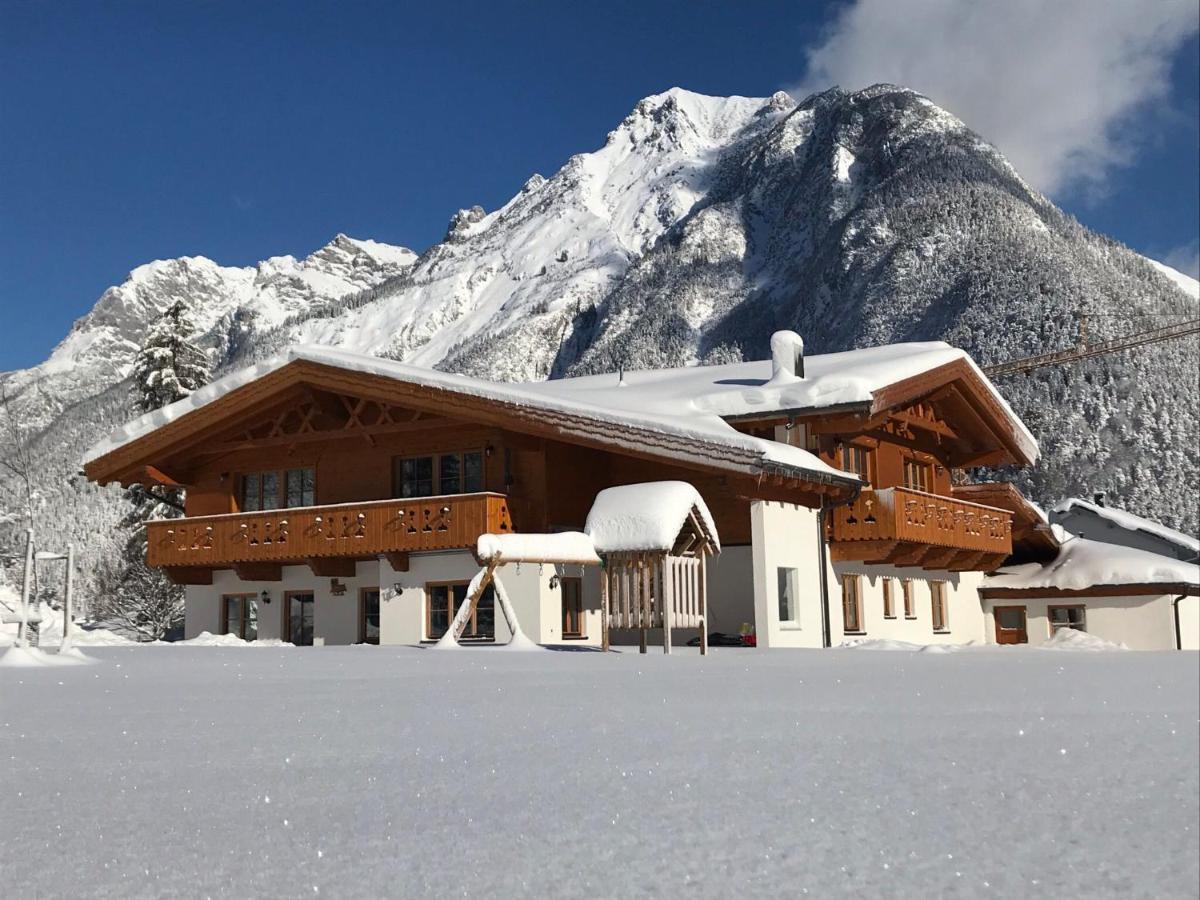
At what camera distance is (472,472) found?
22984mm

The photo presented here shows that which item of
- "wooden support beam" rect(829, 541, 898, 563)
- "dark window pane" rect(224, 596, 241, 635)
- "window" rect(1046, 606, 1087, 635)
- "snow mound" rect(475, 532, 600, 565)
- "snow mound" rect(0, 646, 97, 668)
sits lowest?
"snow mound" rect(0, 646, 97, 668)

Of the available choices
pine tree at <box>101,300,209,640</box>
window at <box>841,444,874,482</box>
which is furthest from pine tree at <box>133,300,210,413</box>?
window at <box>841,444,874,482</box>

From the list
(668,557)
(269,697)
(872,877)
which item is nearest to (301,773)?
(872,877)

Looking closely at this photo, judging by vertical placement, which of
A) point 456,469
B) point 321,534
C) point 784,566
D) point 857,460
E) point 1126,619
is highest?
point 857,460

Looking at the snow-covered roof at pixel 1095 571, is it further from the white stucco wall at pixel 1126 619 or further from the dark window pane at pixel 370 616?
the dark window pane at pixel 370 616

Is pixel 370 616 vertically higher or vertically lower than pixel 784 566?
lower

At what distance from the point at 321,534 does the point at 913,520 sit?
11.2 m

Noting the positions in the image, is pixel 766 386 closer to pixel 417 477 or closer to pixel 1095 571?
pixel 417 477

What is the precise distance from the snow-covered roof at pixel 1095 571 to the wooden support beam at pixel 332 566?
1584cm

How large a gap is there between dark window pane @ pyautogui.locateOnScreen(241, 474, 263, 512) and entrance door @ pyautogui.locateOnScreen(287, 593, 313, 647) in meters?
2.17

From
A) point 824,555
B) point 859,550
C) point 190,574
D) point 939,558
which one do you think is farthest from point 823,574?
point 190,574

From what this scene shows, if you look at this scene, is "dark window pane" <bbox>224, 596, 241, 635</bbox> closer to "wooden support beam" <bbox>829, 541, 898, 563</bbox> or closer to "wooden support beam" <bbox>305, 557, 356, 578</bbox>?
"wooden support beam" <bbox>305, 557, 356, 578</bbox>

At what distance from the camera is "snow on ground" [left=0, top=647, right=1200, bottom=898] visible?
2590 mm

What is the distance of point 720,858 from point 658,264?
187 meters
